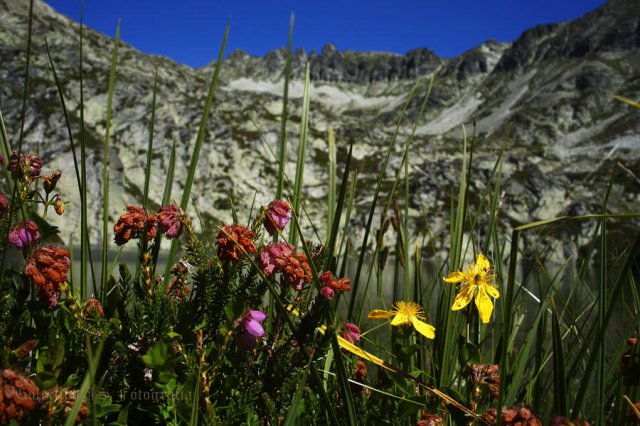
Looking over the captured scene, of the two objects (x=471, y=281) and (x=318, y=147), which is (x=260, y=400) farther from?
(x=318, y=147)

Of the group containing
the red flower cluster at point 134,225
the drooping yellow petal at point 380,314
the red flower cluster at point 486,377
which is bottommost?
the red flower cluster at point 486,377

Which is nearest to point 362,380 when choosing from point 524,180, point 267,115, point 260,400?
Result: point 260,400

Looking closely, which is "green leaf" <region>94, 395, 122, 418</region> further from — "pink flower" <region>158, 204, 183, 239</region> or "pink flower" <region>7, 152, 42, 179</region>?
"pink flower" <region>7, 152, 42, 179</region>

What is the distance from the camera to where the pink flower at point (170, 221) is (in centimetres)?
99

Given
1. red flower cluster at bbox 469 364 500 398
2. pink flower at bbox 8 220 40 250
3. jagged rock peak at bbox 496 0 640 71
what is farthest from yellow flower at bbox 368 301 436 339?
jagged rock peak at bbox 496 0 640 71

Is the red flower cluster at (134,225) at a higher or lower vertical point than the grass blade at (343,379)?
higher

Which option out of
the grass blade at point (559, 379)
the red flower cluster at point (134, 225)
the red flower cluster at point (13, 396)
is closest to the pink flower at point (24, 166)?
the red flower cluster at point (134, 225)

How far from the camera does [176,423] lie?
833mm

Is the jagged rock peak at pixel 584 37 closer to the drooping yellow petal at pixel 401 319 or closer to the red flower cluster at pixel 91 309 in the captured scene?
the drooping yellow petal at pixel 401 319

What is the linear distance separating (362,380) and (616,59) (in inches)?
5934

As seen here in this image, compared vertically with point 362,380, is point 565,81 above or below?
above

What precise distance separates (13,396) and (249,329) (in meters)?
0.40

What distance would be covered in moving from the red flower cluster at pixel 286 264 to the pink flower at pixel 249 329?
101mm

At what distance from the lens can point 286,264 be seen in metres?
0.96
